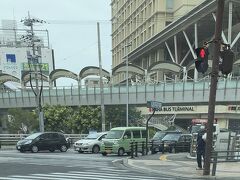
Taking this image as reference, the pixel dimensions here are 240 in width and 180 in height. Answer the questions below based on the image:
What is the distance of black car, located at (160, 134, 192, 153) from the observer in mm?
33625

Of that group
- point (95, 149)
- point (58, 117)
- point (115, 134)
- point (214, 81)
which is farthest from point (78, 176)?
point (58, 117)

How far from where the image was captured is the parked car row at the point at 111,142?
3050cm

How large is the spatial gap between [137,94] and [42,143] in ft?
89.7

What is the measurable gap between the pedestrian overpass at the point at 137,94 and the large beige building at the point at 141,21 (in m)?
33.6

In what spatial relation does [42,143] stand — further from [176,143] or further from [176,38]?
[176,38]

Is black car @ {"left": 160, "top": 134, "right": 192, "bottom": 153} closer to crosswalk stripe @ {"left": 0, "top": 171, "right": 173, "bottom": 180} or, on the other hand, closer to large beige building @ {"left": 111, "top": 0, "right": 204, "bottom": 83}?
crosswalk stripe @ {"left": 0, "top": 171, "right": 173, "bottom": 180}

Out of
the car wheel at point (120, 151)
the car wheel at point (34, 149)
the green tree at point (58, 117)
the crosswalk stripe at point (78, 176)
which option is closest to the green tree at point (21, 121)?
the green tree at point (58, 117)

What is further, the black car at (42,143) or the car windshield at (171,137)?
the car windshield at (171,137)

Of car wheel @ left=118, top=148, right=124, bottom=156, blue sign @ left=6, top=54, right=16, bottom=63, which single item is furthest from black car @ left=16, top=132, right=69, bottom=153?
blue sign @ left=6, top=54, right=16, bottom=63

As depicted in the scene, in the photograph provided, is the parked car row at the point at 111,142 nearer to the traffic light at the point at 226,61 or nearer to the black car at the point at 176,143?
the black car at the point at 176,143

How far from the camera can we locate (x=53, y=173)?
55.0 ft

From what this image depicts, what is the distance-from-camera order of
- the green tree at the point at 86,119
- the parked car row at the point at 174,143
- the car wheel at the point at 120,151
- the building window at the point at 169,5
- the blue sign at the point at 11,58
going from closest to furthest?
the car wheel at the point at 120,151 → the parked car row at the point at 174,143 → the green tree at the point at 86,119 → the building window at the point at 169,5 → the blue sign at the point at 11,58

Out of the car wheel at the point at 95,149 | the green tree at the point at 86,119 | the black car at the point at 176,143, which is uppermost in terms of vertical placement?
the black car at the point at 176,143

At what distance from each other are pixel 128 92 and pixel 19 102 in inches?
671
